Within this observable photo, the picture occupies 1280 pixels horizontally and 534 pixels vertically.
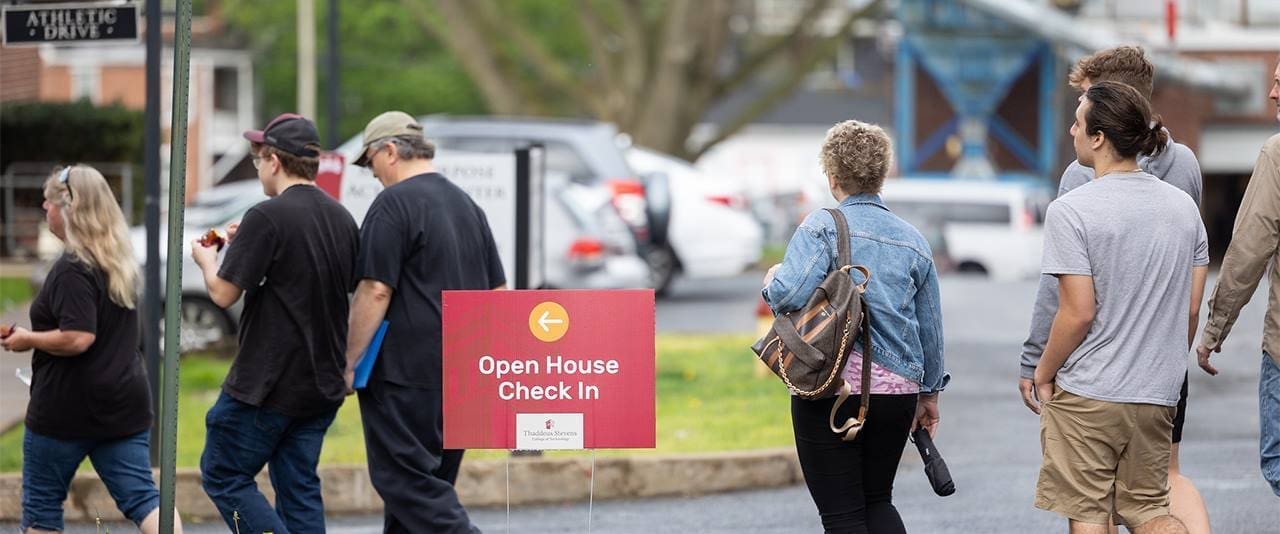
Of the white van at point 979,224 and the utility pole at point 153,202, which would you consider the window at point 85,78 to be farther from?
the utility pole at point 153,202

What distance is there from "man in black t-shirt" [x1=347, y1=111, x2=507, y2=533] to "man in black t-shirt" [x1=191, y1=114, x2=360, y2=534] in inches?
3.9

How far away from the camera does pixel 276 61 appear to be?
56.0 meters

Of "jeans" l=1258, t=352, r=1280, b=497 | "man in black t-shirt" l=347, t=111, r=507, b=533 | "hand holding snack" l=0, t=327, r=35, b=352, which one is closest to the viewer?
"jeans" l=1258, t=352, r=1280, b=497

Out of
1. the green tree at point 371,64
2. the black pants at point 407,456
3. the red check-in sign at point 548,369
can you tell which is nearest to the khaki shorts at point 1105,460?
the red check-in sign at point 548,369

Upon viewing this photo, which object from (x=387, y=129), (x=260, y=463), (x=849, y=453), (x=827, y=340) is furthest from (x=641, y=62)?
(x=827, y=340)

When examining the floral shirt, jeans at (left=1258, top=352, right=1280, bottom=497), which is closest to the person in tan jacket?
jeans at (left=1258, top=352, right=1280, bottom=497)

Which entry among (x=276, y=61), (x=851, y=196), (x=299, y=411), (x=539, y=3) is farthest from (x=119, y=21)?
(x=276, y=61)

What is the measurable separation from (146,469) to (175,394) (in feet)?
3.57

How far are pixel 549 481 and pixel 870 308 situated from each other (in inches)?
140

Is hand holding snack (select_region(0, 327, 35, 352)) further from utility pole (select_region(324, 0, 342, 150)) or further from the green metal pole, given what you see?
utility pole (select_region(324, 0, 342, 150))

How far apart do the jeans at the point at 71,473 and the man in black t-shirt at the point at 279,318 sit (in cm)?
33

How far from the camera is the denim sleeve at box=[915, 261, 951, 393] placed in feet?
18.0

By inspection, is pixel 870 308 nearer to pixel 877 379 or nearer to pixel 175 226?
pixel 877 379

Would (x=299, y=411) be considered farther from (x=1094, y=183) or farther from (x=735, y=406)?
(x=735, y=406)
